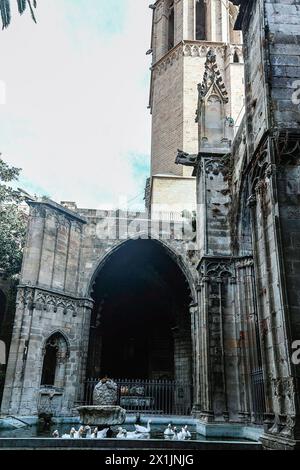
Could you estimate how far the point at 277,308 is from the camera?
561cm

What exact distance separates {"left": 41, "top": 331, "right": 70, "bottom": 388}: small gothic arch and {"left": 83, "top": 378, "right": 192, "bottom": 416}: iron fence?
1.59 m

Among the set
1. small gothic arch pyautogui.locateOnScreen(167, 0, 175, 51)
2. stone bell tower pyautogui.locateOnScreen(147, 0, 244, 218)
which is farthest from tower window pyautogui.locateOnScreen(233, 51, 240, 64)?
small gothic arch pyautogui.locateOnScreen(167, 0, 175, 51)

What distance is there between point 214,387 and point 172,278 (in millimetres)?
10221

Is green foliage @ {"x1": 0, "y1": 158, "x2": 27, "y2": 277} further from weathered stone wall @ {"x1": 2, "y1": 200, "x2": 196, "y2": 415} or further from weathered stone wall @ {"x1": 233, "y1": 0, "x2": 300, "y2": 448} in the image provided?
weathered stone wall @ {"x1": 233, "y1": 0, "x2": 300, "y2": 448}

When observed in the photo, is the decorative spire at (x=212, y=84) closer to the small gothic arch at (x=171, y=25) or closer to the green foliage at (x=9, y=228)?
the green foliage at (x=9, y=228)

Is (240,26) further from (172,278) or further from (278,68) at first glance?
(172,278)

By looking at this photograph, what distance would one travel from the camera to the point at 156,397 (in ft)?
60.0

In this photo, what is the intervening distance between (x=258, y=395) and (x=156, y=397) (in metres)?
10.0

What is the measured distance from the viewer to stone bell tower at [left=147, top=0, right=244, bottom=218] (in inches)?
805

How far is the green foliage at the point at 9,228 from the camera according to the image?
1748 centimetres

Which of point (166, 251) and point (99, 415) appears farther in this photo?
point (166, 251)

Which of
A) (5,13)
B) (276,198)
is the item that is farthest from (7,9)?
(276,198)

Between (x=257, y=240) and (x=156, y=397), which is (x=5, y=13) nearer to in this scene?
(x=257, y=240)
